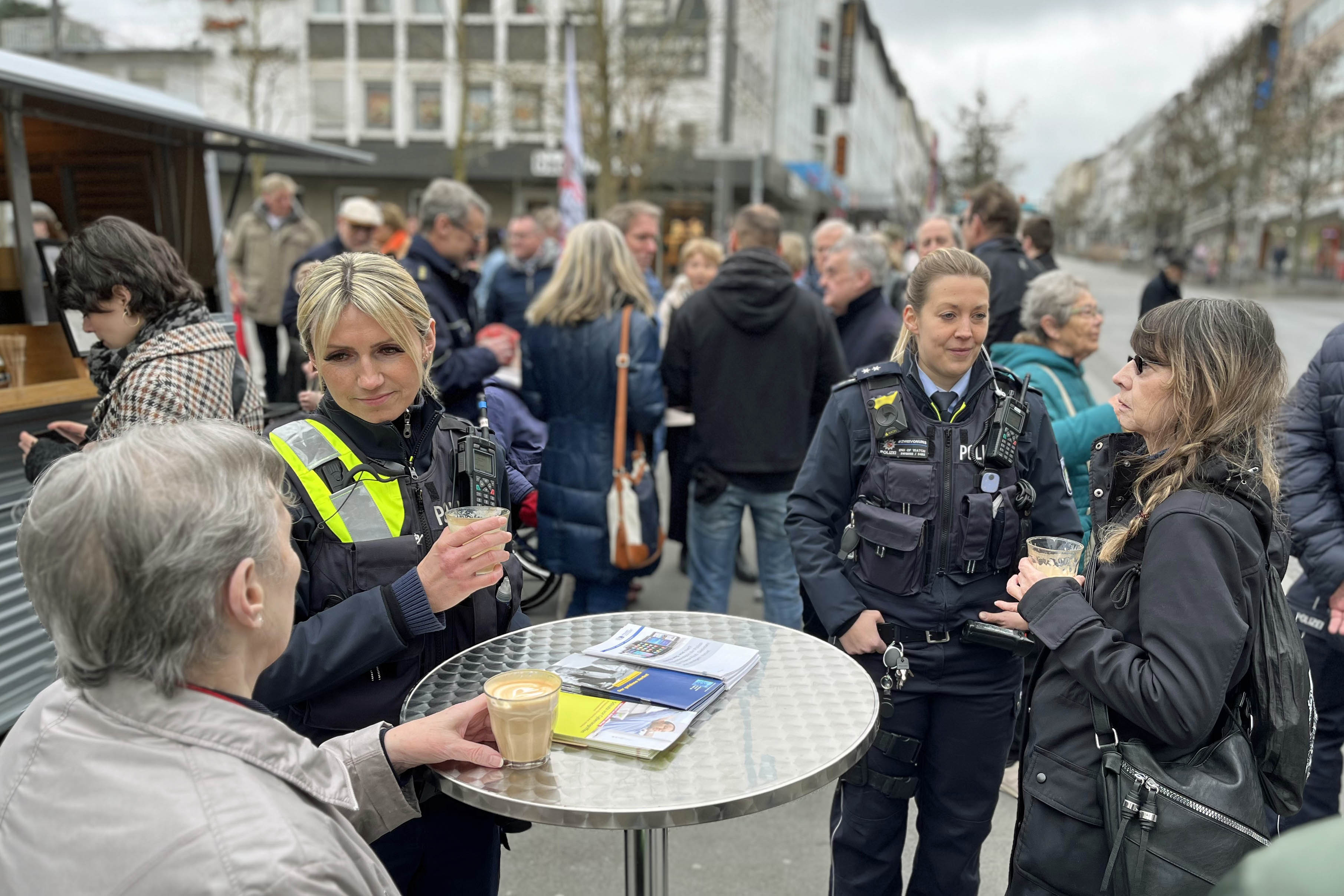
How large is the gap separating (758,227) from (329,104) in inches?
1114

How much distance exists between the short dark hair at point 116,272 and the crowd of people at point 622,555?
1 centimetres

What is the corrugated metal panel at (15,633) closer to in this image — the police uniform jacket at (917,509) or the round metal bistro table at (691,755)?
the round metal bistro table at (691,755)

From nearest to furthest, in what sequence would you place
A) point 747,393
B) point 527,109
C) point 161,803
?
point 161,803, point 747,393, point 527,109

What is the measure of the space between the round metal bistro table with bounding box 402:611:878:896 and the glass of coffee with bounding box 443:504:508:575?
0.94 feet

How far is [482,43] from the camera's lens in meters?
28.2

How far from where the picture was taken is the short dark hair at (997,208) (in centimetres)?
524

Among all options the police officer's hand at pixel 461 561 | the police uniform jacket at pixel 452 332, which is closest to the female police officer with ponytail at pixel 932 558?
the police officer's hand at pixel 461 561

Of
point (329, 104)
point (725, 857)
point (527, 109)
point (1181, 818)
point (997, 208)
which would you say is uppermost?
point (329, 104)

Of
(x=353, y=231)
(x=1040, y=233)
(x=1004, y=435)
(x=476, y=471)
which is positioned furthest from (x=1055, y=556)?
(x=353, y=231)

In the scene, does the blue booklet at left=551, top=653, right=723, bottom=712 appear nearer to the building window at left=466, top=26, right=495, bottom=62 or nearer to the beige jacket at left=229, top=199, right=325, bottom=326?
the beige jacket at left=229, top=199, right=325, bottom=326

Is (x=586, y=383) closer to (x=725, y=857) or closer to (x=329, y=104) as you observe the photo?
(x=725, y=857)

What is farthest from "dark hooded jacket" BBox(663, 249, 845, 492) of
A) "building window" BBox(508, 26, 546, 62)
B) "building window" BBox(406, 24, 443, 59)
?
"building window" BBox(406, 24, 443, 59)

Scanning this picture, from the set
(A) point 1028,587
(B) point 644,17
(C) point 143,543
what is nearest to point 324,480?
Answer: (C) point 143,543

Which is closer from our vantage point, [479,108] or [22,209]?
[22,209]
